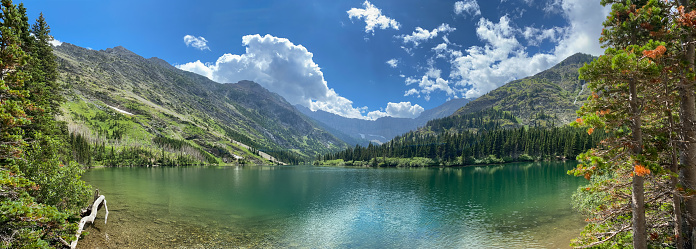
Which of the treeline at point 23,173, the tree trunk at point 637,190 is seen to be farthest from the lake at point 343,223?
the tree trunk at point 637,190

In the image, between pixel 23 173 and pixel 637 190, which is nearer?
pixel 637 190

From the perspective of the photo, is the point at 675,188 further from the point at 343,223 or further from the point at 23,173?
the point at 343,223

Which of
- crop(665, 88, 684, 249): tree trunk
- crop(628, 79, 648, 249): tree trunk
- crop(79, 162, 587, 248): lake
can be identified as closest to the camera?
crop(665, 88, 684, 249): tree trunk

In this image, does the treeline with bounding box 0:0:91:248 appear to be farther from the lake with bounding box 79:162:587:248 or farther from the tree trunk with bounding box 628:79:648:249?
the tree trunk with bounding box 628:79:648:249

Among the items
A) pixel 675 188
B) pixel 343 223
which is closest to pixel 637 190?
pixel 675 188

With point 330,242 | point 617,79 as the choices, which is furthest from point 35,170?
point 617,79

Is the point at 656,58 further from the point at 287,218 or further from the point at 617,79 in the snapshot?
the point at 287,218

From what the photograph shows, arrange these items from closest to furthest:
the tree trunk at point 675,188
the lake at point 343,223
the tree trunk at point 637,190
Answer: the tree trunk at point 675,188
the tree trunk at point 637,190
the lake at point 343,223

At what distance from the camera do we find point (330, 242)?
33312 mm

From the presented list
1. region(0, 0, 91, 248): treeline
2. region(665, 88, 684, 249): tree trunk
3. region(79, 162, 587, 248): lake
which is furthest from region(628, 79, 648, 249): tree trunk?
region(0, 0, 91, 248): treeline

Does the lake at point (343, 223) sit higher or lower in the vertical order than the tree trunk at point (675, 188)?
lower

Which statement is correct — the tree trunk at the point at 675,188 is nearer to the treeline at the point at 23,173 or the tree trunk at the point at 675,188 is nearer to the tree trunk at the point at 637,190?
the tree trunk at the point at 637,190

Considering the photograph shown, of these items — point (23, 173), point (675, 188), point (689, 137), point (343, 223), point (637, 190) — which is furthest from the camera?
point (343, 223)

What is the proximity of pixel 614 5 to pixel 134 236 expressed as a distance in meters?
44.7
